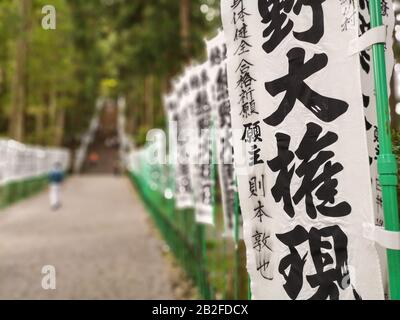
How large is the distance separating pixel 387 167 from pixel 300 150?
54 cm

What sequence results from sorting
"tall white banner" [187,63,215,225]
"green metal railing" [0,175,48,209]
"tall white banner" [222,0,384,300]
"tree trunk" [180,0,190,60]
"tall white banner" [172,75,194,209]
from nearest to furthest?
"tall white banner" [222,0,384,300] < "tall white banner" [187,63,215,225] < "tall white banner" [172,75,194,209] < "tree trunk" [180,0,190,60] < "green metal railing" [0,175,48,209]

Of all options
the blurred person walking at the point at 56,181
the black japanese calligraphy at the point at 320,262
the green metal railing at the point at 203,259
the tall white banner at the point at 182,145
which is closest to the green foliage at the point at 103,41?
the tall white banner at the point at 182,145

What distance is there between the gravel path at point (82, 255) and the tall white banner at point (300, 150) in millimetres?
3606

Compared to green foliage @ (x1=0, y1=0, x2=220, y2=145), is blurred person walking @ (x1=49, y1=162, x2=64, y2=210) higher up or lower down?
lower down

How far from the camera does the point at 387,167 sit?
1.74 meters

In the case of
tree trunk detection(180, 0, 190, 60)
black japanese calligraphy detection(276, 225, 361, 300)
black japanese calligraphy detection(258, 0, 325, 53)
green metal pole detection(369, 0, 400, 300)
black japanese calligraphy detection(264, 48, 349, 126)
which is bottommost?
black japanese calligraphy detection(276, 225, 361, 300)

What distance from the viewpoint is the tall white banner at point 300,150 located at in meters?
1.97

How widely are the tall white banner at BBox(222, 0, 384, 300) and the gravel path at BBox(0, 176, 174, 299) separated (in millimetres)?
3606

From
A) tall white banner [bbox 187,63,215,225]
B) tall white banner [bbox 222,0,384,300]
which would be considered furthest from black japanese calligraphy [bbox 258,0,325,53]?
tall white banner [bbox 187,63,215,225]

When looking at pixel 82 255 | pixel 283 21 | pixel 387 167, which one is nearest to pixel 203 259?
pixel 283 21

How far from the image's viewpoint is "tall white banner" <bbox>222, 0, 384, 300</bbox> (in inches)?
77.7

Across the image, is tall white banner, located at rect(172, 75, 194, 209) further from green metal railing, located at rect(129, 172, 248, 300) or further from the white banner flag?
the white banner flag

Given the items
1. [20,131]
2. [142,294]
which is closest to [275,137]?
[142,294]

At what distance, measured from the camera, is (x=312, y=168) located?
2.15 m
